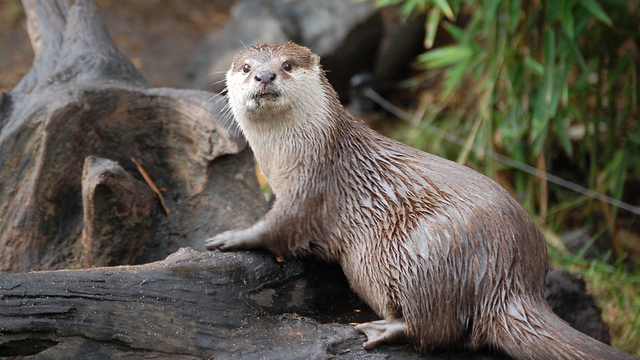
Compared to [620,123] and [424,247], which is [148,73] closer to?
[620,123]

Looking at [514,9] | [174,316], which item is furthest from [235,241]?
[514,9]

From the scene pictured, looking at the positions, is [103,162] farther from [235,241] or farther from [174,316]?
[174,316]

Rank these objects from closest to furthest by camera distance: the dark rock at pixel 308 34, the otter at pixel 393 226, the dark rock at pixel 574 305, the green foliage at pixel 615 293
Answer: the otter at pixel 393 226, the dark rock at pixel 574 305, the green foliage at pixel 615 293, the dark rock at pixel 308 34

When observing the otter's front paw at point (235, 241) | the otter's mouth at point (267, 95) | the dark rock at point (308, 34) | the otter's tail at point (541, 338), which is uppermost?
the dark rock at point (308, 34)

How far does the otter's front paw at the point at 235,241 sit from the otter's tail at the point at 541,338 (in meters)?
0.73

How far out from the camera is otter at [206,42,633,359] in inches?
62.2

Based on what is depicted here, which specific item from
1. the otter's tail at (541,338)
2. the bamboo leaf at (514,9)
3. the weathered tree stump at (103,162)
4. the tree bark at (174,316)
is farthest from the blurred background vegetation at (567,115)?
the tree bark at (174,316)

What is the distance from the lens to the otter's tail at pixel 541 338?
1.44 metres

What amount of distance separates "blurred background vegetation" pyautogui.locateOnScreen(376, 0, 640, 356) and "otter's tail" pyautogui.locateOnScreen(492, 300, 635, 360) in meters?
1.24

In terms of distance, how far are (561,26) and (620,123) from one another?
0.68 metres

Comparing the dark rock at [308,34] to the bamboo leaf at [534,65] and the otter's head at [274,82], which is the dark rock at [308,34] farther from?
the otter's head at [274,82]

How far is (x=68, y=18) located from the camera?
99.1 inches

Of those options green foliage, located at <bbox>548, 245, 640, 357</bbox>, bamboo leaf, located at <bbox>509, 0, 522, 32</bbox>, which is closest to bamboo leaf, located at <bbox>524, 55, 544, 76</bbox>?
bamboo leaf, located at <bbox>509, 0, 522, 32</bbox>

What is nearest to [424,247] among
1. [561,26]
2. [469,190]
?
[469,190]
